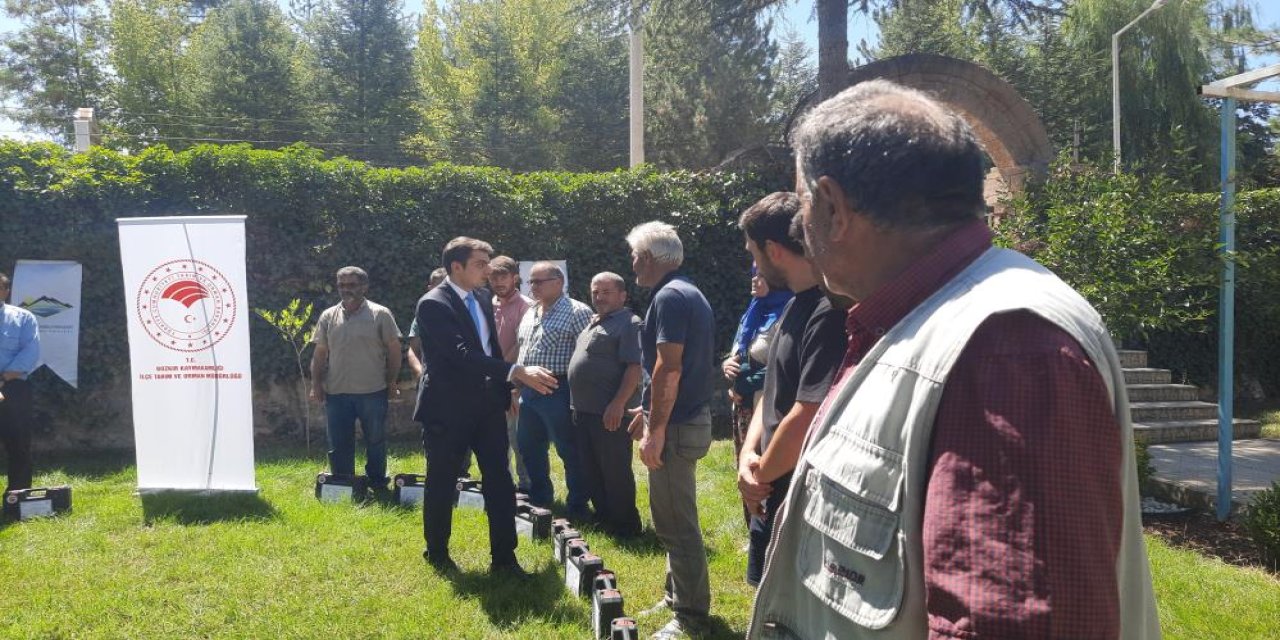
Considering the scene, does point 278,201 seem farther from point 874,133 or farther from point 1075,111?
point 1075,111

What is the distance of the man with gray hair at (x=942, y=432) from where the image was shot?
1037 millimetres

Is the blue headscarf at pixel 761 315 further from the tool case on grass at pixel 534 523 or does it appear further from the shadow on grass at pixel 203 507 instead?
the shadow on grass at pixel 203 507

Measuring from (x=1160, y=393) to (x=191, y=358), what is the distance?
10917 millimetres

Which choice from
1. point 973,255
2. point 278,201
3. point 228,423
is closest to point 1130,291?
point 973,255

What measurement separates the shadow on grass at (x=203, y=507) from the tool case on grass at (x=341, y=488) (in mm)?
425

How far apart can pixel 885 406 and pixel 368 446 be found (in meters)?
6.80

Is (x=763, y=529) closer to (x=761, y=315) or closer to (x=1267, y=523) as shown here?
(x=761, y=315)

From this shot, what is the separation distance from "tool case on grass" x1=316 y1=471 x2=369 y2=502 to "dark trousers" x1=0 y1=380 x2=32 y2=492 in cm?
239

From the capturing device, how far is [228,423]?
694 cm

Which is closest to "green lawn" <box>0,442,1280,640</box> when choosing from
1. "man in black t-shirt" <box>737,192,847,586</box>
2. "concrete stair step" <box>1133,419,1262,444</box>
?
"man in black t-shirt" <box>737,192,847,586</box>

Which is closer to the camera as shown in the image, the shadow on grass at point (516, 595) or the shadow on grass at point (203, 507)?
the shadow on grass at point (516, 595)

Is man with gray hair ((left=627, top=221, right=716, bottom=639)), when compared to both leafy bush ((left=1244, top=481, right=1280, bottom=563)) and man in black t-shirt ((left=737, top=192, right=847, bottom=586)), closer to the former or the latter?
man in black t-shirt ((left=737, top=192, right=847, bottom=586))

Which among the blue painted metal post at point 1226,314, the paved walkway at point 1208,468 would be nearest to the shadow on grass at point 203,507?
the blue painted metal post at point 1226,314

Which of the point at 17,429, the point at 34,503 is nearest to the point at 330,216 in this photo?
the point at 17,429
